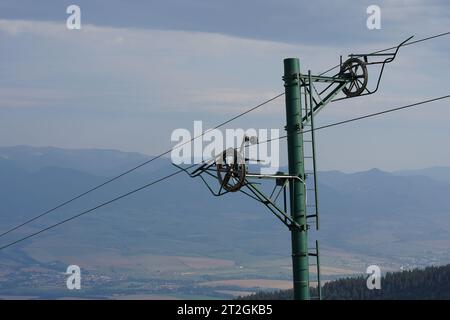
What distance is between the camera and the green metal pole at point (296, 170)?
31.5m

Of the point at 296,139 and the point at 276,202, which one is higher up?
the point at 296,139

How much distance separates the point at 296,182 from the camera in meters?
32.1

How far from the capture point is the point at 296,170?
32.1 m

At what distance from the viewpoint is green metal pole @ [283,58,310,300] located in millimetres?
31484
